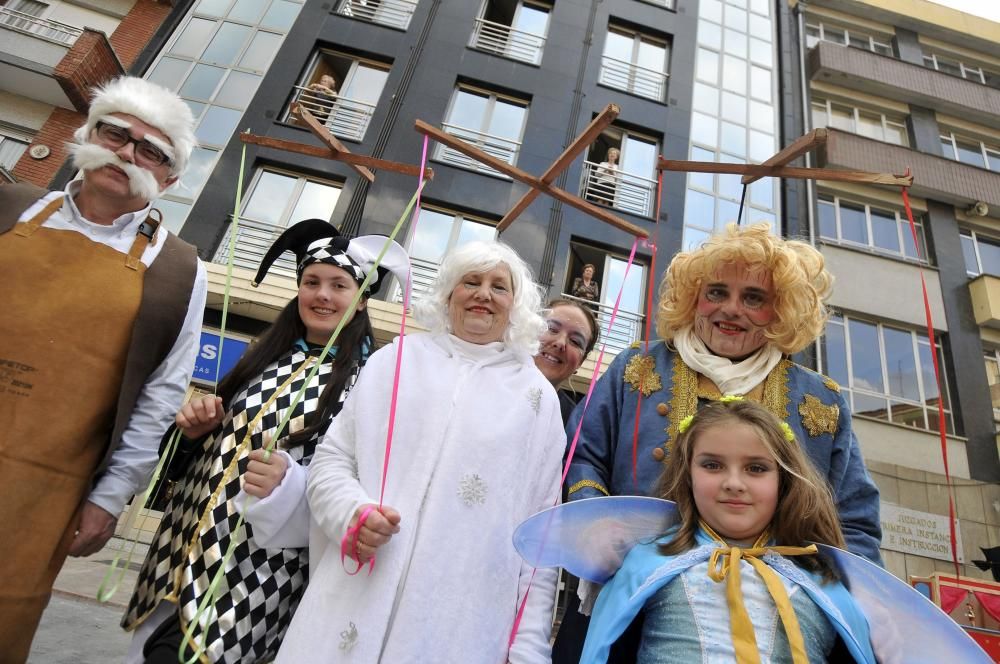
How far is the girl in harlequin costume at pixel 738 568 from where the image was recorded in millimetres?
1228

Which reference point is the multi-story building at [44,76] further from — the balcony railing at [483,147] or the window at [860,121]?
the window at [860,121]

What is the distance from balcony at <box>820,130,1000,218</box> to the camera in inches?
450

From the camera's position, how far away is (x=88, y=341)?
175 centimetres

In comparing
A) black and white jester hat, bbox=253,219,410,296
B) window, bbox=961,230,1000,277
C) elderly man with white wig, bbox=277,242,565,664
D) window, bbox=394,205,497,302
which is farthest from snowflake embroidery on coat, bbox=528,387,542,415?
window, bbox=961,230,1000,277

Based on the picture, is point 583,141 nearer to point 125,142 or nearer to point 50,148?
point 125,142

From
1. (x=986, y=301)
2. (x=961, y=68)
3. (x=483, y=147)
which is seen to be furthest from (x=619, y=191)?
(x=961, y=68)

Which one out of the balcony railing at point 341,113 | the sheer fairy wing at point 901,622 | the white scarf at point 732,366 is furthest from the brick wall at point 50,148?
the sheer fairy wing at point 901,622

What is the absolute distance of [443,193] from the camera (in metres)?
9.40

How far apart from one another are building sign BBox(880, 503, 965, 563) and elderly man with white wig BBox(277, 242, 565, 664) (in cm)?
966

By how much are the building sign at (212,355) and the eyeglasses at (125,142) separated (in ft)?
21.0

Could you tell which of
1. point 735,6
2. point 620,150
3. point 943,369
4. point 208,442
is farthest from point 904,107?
point 208,442

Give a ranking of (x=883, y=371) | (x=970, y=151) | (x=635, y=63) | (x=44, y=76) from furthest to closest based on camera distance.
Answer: (x=970, y=151), (x=635, y=63), (x=883, y=371), (x=44, y=76)

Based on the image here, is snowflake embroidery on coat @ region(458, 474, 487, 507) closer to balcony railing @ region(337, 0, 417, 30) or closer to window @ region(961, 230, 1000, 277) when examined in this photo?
balcony railing @ region(337, 0, 417, 30)

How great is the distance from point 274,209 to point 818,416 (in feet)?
30.0
